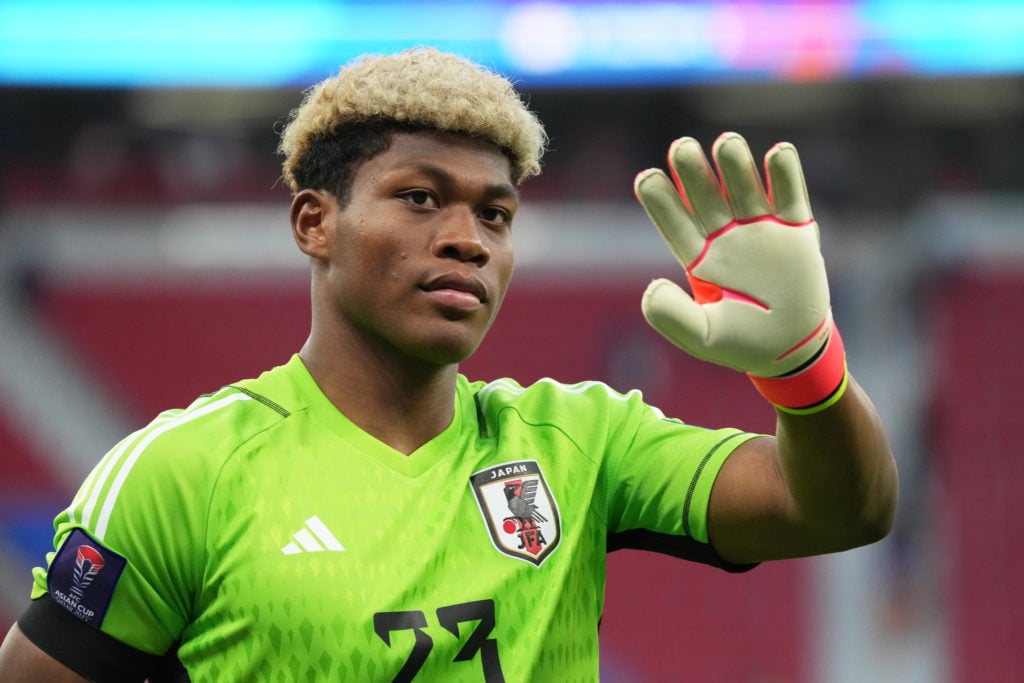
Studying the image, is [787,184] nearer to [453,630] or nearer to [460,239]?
[460,239]

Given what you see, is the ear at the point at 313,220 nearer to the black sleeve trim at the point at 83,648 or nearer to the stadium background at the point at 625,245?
the black sleeve trim at the point at 83,648

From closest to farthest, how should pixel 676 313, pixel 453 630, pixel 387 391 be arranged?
1. pixel 676 313
2. pixel 453 630
3. pixel 387 391

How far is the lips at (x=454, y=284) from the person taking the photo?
6.92 feet

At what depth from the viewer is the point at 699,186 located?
73.0 inches

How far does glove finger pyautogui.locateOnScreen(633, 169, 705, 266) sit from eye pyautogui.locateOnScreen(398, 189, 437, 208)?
0.41m

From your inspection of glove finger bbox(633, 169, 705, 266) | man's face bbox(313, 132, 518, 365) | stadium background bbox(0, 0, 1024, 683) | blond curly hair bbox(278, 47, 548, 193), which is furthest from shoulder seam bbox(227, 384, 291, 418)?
stadium background bbox(0, 0, 1024, 683)

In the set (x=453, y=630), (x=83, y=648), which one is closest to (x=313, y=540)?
(x=453, y=630)

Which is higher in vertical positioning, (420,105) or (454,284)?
(420,105)

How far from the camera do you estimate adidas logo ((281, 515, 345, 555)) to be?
6.36 feet

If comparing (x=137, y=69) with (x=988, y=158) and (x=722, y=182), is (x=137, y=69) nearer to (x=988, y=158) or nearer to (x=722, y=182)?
(x=988, y=158)

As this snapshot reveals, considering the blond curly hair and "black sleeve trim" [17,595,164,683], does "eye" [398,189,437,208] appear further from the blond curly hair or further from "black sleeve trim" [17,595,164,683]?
"black sleeve trim" [17,595,164,683]

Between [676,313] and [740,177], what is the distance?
0.69 feet

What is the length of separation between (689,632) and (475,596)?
7423 mm

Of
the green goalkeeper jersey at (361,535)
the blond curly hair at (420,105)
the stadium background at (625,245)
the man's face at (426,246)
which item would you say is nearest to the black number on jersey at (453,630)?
the green goalkeeper jersey at (361,535)
